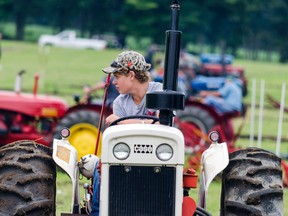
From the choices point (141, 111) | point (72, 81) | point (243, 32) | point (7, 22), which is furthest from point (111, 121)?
point (7, 22)

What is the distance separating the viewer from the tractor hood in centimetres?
1582

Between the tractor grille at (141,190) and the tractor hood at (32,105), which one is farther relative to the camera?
the tractor hood at (32,105)

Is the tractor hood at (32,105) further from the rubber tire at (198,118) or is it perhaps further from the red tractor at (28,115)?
the rubber tire at (198,118)

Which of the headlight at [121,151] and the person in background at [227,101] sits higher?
the person in background at [227,101]

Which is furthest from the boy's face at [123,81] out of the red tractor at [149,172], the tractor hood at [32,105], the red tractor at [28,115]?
the tractor hood at [32,105]

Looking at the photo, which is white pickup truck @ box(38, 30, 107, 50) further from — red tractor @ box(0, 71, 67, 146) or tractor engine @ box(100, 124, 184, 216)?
tractor engine @ box(100, 124, 184, 216)

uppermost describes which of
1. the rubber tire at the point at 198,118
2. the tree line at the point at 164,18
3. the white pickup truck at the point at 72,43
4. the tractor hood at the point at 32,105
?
the tree line at the point at 164,18

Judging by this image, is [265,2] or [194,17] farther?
[265,2]

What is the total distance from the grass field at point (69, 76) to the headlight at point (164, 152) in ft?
13.1

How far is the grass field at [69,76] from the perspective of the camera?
13.9 meters

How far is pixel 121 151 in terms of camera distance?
6695mm

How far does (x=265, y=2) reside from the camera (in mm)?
83188

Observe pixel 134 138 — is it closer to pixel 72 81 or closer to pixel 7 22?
pixel 72 81

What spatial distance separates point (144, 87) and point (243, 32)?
75.4 metres
